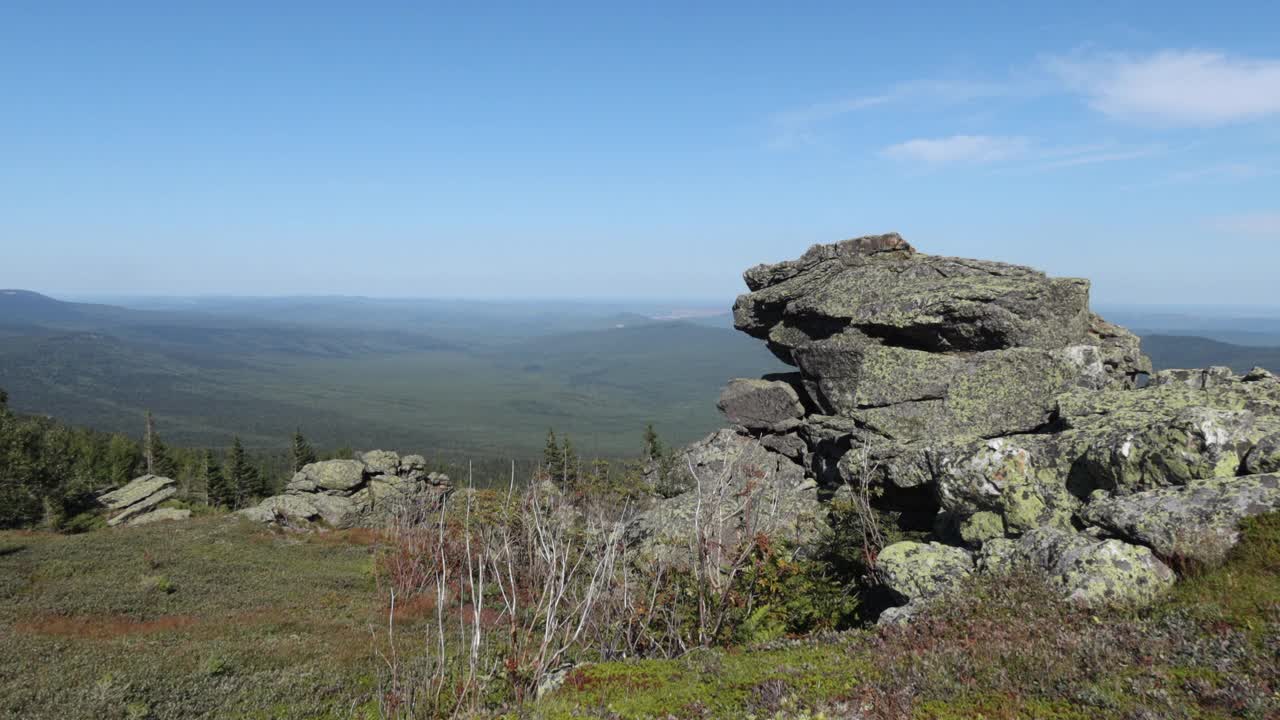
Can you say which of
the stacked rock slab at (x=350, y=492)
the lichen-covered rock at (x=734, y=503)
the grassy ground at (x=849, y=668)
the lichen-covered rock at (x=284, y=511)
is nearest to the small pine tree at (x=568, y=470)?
the lichen-covered rock at (x=734, y=503)

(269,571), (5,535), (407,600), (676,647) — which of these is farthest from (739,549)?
(5,535)

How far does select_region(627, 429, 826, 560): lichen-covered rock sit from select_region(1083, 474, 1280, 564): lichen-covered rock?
6.60m

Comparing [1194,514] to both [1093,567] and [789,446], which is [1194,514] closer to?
[1093,567]

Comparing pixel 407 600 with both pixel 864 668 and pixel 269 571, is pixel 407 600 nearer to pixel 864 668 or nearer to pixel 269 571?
pixel 269 571

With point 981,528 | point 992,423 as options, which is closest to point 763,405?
point 992,423

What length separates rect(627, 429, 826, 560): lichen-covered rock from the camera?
636 inches

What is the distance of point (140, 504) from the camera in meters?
59.7

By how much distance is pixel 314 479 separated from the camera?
5656 cm

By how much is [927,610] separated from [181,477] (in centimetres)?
11373

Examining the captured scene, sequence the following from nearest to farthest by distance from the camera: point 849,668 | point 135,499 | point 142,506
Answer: point 849,668, point 142,506, point 135,499

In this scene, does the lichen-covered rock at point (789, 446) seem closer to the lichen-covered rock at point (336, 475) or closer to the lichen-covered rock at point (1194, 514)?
the lichen-covered rock at point (1194, 514)

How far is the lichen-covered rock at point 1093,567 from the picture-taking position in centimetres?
979

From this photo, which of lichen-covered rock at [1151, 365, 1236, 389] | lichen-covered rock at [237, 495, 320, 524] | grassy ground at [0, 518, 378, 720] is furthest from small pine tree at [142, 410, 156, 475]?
lichen-covered rock at [1151, 365, 1236, 389]

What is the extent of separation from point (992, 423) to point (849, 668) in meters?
13.5
